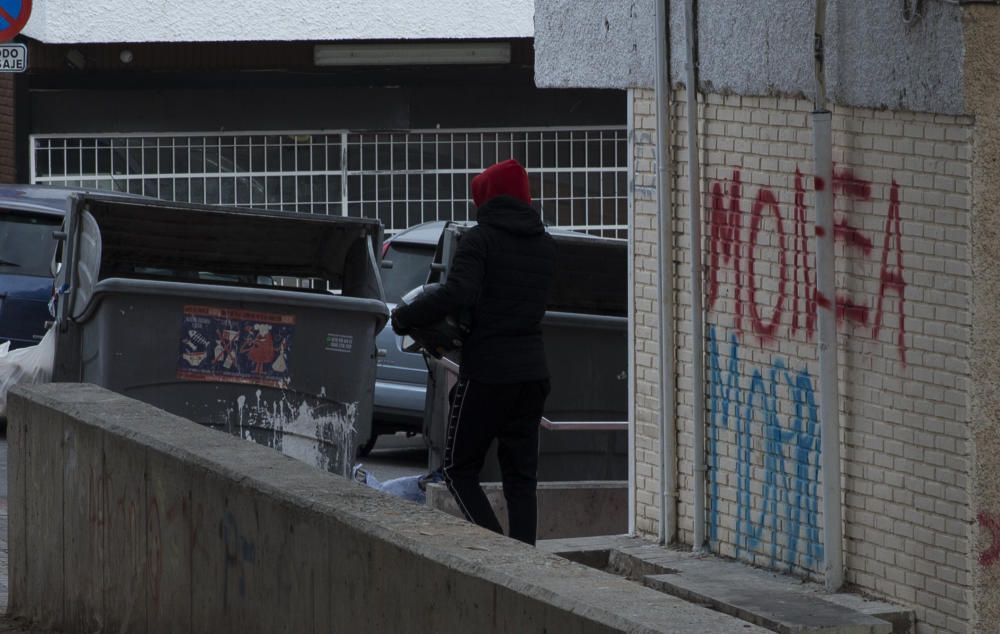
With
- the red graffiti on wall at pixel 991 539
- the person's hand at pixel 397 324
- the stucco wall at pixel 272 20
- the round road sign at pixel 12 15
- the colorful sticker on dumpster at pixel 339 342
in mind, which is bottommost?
the red graffiti on wall at pixel 991 539

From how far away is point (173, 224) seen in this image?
10273mm

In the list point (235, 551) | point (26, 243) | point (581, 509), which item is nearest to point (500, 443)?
point (581, 509)

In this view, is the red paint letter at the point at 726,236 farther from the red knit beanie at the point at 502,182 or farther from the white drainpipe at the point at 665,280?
the red knit beanie at the point at 502,182

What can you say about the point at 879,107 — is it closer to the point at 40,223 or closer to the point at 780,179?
the point at 780,179

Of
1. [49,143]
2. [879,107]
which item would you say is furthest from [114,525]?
[49,143]

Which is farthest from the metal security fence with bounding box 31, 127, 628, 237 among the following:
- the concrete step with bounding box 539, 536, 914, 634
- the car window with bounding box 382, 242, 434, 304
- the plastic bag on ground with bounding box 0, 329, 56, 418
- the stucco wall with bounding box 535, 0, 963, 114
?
the concrete step with bounding box 539, 536, 914, 634

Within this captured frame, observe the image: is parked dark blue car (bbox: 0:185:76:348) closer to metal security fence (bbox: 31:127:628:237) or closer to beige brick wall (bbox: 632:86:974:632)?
beige brick wall (bbox: 632:86:974:632)

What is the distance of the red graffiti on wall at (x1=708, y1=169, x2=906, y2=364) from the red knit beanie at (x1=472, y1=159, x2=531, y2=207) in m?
0.78

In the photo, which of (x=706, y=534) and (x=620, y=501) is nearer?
(x=706, y=534)

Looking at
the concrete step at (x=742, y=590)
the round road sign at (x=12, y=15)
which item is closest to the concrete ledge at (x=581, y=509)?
the concrete step at (x=742, y=590)

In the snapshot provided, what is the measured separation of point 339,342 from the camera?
30.6 feet

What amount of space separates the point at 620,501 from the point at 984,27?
383 cm

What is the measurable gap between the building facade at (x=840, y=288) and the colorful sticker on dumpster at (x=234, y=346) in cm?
229

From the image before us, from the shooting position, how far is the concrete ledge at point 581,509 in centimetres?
872
